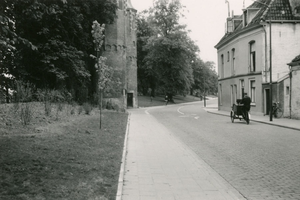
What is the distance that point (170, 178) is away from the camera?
5.91 meters

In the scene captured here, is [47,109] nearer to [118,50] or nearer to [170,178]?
[170,178]

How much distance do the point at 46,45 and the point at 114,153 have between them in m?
19.0

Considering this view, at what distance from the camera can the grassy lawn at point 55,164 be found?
475 centimetres

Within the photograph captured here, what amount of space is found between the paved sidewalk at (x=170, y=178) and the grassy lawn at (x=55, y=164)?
1.19ft

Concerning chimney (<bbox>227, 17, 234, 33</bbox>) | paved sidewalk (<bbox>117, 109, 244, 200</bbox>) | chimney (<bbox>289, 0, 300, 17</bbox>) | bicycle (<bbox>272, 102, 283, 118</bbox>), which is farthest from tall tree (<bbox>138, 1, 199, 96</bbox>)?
paved sidewalk (<bbox>117, 109, 244, 200</bbox>)

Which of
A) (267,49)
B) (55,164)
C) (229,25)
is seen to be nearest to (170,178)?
(55,164)

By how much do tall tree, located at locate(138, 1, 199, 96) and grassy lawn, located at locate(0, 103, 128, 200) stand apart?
43.3 metres

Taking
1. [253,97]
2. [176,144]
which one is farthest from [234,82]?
[176,144]

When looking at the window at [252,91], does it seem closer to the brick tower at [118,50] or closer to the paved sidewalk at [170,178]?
the brick tower at [118,50]

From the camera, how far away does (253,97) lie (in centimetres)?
2631

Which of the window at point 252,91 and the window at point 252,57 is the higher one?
the window at point 252,57

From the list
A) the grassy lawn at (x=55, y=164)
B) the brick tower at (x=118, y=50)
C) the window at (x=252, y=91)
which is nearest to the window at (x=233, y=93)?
the window at (x=252, y=91)

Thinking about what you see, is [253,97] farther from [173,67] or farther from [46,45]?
[173,67]

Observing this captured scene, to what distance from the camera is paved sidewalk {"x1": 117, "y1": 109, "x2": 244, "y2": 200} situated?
16.1 ft
